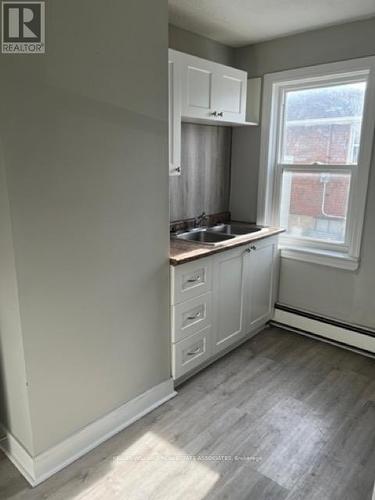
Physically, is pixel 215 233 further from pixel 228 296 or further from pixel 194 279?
pixel 194 279

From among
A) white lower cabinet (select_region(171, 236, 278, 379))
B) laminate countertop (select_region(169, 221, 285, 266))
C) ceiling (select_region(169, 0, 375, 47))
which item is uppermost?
ceiling (select_region(169, 0, 375, 47))

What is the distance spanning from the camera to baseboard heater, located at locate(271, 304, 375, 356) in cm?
291

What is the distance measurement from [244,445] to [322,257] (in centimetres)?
166

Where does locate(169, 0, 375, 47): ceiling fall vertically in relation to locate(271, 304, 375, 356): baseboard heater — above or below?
above

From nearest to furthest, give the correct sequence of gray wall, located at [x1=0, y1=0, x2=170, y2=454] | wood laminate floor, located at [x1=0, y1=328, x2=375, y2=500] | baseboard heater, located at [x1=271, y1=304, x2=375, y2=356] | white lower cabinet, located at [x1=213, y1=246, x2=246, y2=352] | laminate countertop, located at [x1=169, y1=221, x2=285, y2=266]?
gray wall, located at [x1=0, y1=0, x2=170, y2=454], wood laminate floor, located at [x1=0, y1=328, x2=375, y2=500], laminate countertop, located at [x1=169, y1=221, x2=285, y2=266], white lower cabinet, located at [x1=213, y1=246, x2=246, y2=352], baseboard heater, located at [x1=271, y1=304, x2=375, y2=356]

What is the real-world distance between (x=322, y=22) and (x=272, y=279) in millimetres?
1982

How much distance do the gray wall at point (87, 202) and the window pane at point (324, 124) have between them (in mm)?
1534

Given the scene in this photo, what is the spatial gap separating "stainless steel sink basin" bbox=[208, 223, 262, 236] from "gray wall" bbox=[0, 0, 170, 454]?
1.15 meters

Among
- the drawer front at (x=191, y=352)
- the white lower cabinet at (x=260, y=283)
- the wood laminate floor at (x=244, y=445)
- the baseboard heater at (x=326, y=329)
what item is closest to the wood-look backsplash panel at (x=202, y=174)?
the white lower cabinet at (x=260, y=283)

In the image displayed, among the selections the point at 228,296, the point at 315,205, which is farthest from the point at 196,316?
the point at 315,205

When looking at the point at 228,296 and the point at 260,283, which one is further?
Result: the point at 260,283

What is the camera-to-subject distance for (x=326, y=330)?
3.12m
